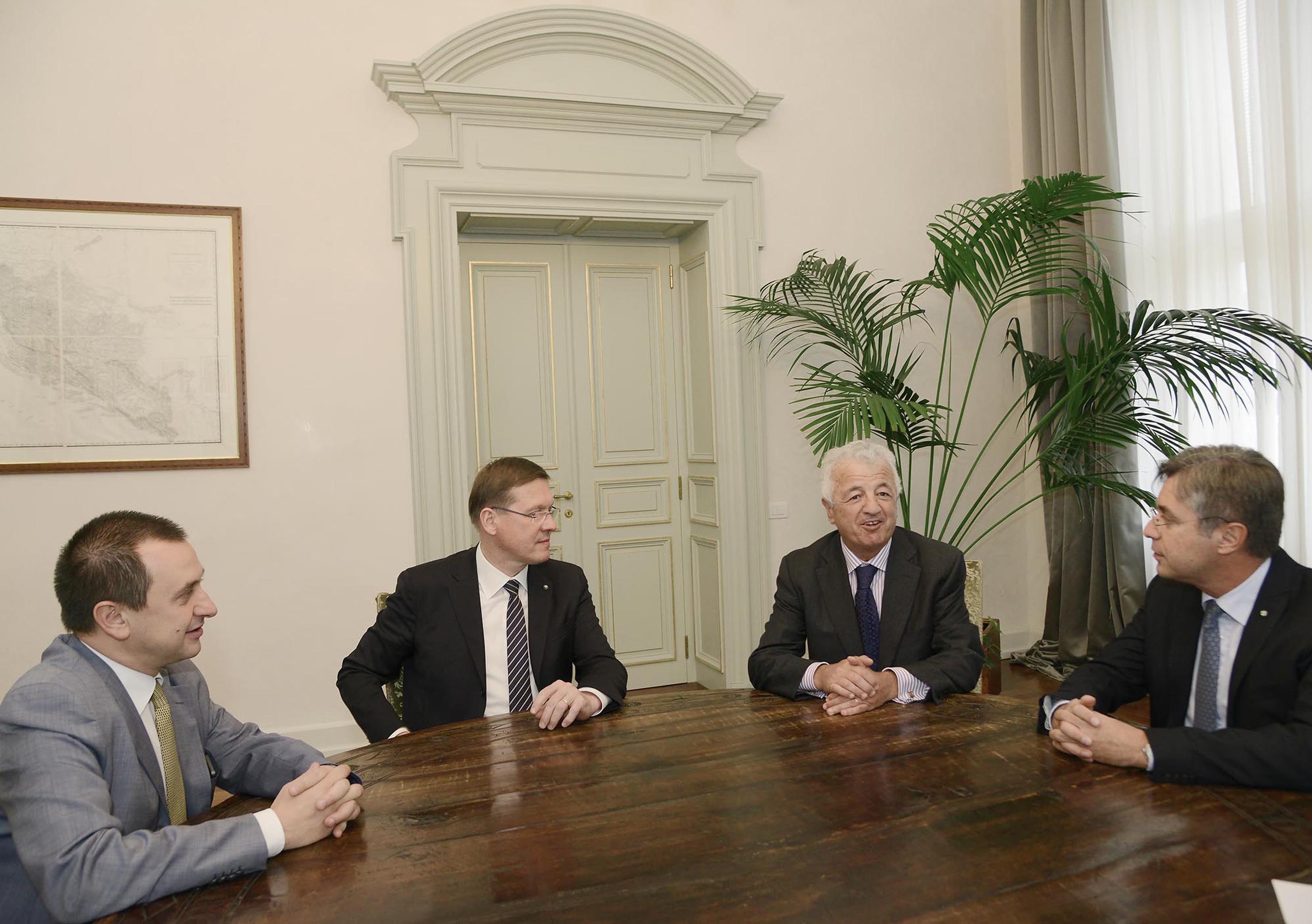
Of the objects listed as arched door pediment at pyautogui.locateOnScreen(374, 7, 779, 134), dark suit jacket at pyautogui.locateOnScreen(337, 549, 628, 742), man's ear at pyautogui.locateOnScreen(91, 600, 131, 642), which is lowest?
dark suit jacket at pyautogui.locateOnScreen(337, 549, 628, 742)

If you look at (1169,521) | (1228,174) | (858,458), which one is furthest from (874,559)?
(1228,174)

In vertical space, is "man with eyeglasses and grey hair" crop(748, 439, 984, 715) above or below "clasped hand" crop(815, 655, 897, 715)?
above

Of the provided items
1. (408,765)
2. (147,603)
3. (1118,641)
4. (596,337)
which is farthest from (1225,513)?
(596,337)

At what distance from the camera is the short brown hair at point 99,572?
169 centimetres

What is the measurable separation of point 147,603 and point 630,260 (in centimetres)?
410

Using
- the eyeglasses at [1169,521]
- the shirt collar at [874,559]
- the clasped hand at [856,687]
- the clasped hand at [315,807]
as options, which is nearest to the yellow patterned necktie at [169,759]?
the clasped hand at [315,807]

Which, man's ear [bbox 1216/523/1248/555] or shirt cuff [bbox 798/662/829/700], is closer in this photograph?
man's ear [bbox 1216/523/1248/555]

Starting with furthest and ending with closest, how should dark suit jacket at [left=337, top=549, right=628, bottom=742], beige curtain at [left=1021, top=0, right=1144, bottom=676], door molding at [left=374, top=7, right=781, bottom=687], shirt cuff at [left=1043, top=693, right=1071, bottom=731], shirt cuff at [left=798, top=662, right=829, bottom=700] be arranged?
beige curtain at [left=1021, top=0, right=1144, bottom=676] → door molding at [left=374, top=7, right=781, bottom=687] → dark suit jacket at [left=337, top=549, right=628, bottom=742] → shirt cuff at [left=798, top=662, right=829, bottom=700] → shirt cuff at [left=1043, top=693, right=1071, bottom=731]

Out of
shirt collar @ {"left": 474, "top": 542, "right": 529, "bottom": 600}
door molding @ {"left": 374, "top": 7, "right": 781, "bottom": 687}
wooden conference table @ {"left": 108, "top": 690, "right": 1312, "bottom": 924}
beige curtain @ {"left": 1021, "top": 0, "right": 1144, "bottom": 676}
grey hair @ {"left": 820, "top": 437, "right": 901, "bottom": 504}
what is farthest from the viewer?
beige curtain @ {"left": 1021, "top": 0, "right": 1144, "bottom": 676}

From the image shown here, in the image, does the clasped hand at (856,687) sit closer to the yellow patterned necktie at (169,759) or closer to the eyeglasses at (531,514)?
the eyeglasses at (531,514)

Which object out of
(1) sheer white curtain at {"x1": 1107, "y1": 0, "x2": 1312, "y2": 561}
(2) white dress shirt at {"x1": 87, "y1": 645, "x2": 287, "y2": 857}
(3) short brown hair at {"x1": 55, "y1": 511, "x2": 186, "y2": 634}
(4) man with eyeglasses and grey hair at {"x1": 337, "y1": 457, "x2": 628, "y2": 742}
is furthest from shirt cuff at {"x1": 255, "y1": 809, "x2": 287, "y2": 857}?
(1) sheer white curtain at {"x1": 1107, "y1": 0, "x2": 1312, "y2": 561}

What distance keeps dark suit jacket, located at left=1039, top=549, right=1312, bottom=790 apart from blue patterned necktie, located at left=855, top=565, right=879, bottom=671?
617 mm

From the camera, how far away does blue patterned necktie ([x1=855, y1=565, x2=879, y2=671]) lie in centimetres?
274

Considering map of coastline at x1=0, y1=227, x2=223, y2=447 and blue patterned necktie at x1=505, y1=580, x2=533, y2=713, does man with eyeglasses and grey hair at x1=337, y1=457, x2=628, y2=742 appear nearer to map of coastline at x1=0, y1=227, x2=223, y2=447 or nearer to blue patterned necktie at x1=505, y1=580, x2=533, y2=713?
blue patterned necktie at x1=505, y1=580, x2=533, y2=713
